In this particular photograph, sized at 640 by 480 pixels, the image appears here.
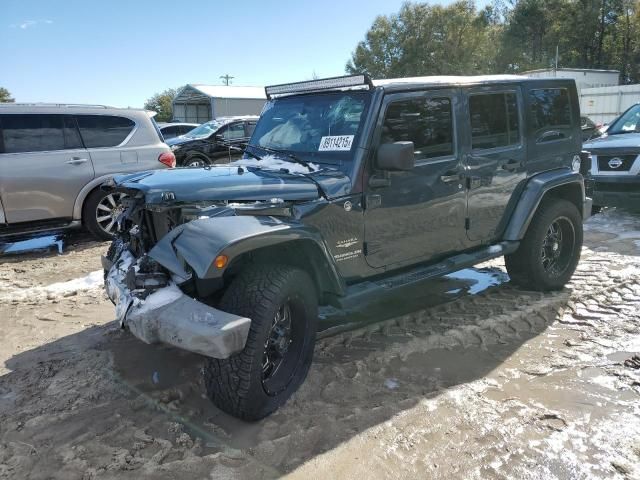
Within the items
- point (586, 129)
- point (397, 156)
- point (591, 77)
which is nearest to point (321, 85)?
point (397, 156)

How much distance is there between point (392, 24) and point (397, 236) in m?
40.8

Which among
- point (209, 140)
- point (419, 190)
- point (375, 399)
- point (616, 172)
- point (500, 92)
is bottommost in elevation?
point (375, 399)

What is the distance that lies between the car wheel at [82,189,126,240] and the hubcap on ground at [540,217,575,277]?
5289 millimetres

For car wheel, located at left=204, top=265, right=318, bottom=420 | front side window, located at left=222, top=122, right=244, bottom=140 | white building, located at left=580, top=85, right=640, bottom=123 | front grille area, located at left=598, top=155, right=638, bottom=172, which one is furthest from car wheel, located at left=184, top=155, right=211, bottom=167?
white building, located at left=580, top=85, right=640, bottom=123

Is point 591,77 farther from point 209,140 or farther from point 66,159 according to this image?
point 66,159

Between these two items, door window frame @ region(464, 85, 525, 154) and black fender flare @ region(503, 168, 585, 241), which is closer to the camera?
door window frame @ region(464, 85, 525, 154)

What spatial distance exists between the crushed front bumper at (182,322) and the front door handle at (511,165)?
2954mm

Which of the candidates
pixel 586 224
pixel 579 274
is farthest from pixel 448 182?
pixel 586 224

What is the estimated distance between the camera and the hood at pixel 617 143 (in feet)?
26.1

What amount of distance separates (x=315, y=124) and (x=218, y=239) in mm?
1583

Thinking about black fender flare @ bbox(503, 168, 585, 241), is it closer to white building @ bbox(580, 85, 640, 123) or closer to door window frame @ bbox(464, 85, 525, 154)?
door window frame @ bbox(464, 85, 525, 154)

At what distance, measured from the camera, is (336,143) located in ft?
12.5

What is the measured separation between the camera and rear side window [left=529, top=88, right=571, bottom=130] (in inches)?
193

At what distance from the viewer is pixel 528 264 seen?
497cm
